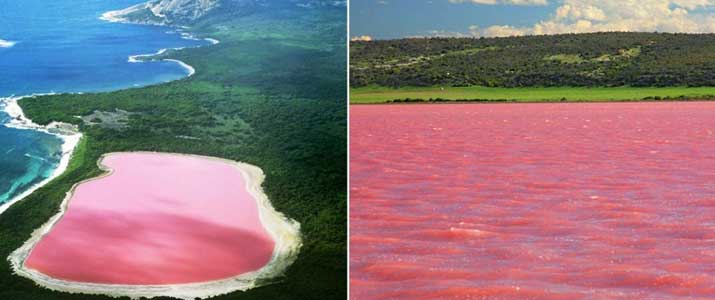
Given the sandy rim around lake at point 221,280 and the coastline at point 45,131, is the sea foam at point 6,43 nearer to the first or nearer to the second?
the coastline at point 45,131

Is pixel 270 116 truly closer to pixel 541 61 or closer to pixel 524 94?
pixel 524 94

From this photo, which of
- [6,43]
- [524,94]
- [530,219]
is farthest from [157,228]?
[524,94]

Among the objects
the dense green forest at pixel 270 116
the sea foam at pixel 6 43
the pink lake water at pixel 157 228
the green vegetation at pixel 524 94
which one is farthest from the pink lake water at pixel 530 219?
the green vegetation at pixel 524 94

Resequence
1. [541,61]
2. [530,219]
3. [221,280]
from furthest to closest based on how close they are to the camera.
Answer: [541,61]
[530,219]
[221,280]

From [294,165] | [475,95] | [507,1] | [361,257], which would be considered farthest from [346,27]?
[507,1]

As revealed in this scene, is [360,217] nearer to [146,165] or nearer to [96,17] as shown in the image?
[146,165]
